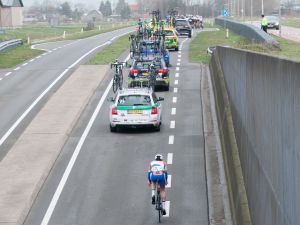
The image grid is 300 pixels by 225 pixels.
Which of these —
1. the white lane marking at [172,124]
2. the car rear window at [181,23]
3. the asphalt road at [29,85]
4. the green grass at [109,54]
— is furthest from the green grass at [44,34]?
the white lane marking at [172,124]

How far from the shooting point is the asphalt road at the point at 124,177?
17.4 m

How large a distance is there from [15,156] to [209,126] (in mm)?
7332

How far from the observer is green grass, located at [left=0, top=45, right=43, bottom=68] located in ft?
166

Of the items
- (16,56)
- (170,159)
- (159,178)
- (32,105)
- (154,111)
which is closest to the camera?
(159,178)

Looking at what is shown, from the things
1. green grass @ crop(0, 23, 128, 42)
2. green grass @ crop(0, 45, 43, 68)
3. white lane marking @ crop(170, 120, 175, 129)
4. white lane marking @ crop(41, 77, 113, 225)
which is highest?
green grass @ crop(0, 45, 43, 68)

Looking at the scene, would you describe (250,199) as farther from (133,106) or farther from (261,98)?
(133,106)

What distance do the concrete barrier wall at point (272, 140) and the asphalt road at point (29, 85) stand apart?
475 inches

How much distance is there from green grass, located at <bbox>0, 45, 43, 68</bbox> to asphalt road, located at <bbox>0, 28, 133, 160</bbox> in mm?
704

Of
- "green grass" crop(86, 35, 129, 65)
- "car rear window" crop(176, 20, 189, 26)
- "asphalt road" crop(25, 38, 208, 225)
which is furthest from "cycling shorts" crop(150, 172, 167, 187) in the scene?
"car rear window" crop(176, 20, 189, 26)

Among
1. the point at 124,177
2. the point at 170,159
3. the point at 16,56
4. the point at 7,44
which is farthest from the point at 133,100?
the point at 7,44

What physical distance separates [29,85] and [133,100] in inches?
544

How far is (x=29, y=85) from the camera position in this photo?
3984cm

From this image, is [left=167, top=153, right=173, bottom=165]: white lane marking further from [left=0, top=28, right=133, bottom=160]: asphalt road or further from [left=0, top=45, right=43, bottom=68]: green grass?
[left=0, top=45, right=43, bottom=68]: green grass

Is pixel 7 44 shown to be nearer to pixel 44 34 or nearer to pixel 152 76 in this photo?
pixel 152 76
